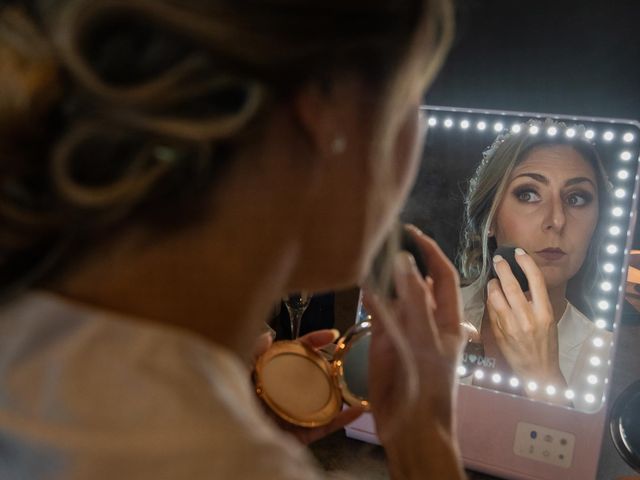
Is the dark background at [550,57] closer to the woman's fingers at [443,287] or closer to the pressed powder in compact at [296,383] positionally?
the woman's fingers at [443,287]

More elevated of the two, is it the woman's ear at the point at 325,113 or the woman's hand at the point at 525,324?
the woman's ear at the point at 325,113

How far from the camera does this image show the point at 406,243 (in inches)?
24.5

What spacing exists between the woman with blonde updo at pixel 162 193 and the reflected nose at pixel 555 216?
0.45m

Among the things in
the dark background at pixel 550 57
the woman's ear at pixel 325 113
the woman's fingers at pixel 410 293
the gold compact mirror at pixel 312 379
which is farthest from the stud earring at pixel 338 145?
the dark background at pixel 550 57

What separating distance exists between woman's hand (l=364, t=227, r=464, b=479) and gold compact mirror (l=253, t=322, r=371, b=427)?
6 cm

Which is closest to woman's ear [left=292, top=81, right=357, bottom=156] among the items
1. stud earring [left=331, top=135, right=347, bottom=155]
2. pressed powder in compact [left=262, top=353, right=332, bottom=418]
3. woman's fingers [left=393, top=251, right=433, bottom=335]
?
stud earring [left=331, top=135, right=347, bottom=155]

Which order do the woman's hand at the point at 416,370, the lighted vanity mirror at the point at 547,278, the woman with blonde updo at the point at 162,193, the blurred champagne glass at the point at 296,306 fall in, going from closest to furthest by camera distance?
the woman with blonde updo at the point at 162,193
the woman's hand at the point at 416,370
the lighted vanity mirror at the point at 547,278
the blurred champagne glass at the point at 296,306

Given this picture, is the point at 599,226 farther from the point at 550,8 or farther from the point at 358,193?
the point at 358,193

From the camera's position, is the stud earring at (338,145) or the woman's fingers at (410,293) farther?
the woman's fingers at (410,293)

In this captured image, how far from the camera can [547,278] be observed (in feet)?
2.46

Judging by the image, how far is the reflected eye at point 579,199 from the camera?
74 cm

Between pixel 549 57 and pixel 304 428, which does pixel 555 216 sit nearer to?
pixel 549 57

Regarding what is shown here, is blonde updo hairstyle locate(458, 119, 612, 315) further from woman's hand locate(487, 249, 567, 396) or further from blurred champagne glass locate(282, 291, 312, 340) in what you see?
blurred champagne glass locate(282, 291, 312, 340)

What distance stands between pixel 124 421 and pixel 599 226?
635 mm
